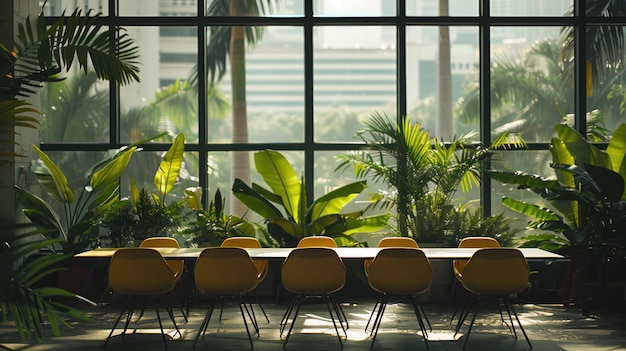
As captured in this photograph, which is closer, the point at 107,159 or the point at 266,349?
the point at 266,349

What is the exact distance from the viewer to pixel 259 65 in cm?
919

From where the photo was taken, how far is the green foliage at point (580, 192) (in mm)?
7141

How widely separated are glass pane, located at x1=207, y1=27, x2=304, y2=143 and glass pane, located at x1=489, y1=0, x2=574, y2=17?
7.70 ft

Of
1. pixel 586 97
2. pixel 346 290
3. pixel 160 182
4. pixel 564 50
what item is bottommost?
pixel 346 290

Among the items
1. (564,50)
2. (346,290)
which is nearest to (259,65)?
(346,290)

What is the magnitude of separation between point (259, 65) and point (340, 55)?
0.96 m

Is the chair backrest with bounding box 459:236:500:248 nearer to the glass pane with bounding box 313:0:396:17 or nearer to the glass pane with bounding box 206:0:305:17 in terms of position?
the glass pane with bounding box 313:0:396:17

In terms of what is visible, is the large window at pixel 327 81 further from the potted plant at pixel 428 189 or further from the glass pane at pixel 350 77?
the potted plant at pixel 428 189

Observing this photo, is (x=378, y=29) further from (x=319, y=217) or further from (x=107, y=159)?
(x=107, y=159)

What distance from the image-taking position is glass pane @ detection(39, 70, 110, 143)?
907 cm

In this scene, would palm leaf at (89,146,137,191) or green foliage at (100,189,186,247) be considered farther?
green foliage at (100,189,186,247)

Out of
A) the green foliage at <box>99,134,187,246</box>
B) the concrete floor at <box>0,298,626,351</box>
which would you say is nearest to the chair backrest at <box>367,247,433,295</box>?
the concrete floor at <box>0,298,626,351</box>

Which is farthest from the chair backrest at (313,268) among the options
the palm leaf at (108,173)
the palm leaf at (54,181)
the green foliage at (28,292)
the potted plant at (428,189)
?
the green foliage at (28,292)

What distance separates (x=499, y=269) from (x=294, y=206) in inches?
126
